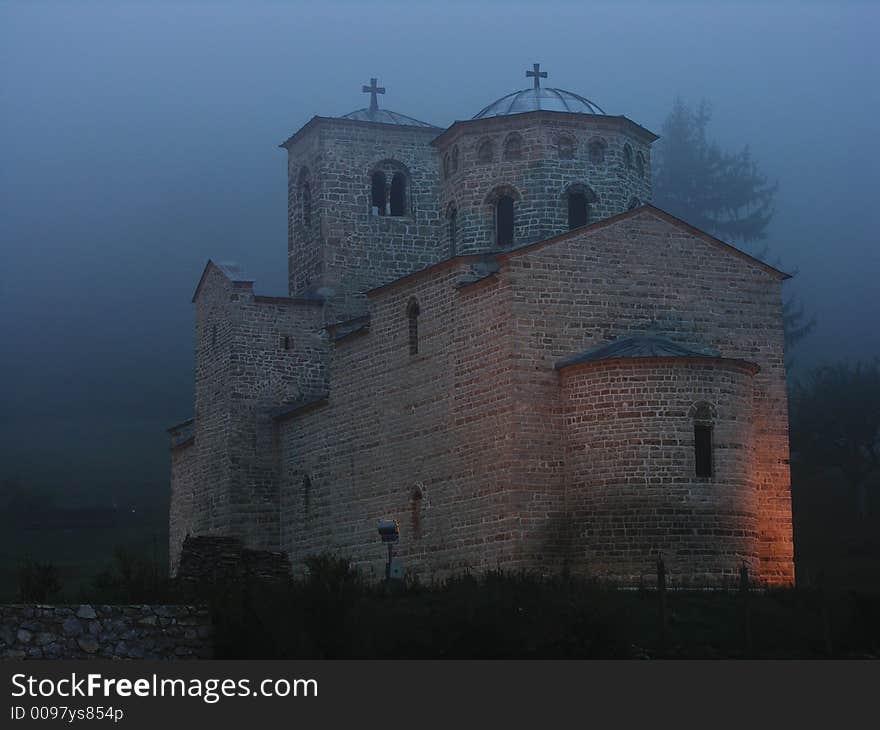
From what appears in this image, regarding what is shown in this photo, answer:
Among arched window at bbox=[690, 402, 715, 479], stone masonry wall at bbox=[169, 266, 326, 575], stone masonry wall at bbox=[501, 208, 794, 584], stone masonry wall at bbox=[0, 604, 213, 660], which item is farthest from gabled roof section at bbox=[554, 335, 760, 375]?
stone masonry wall at bbox=[169, 266, 326, 575]

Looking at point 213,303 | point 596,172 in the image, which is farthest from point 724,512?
point 213,303

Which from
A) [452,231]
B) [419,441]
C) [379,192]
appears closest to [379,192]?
[379,192]

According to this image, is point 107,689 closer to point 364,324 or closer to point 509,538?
point 509,538

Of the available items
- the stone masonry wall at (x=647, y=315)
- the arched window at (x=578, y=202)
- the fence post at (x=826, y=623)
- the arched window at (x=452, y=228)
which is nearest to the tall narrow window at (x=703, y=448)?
the stone masonry wall at (x=647, y=315)

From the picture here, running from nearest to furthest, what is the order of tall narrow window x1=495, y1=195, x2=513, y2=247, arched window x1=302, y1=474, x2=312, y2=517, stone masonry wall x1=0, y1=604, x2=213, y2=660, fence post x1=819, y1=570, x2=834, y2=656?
stone masonry wall x1=0, y1=604, x2=213, y2=660
fence post x1=819, y1=570, x2=834, y2=656
tall narrow window x1=495, y1=195, x2=513, y2=247
arched window x1=302, y1=474, x2=312, y2=517

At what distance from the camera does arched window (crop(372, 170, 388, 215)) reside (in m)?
37.0

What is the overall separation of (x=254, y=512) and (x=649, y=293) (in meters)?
10.6

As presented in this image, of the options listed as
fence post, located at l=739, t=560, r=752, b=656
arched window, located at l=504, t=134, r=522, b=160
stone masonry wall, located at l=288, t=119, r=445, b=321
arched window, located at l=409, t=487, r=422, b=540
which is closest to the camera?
fence post, located at l=739, t=560, r=752, b=656

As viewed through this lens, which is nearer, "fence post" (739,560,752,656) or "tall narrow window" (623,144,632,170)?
"fence post" (739,560,752,656)

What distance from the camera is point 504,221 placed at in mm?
31766

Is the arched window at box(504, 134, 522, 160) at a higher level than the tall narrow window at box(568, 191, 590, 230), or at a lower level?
higher

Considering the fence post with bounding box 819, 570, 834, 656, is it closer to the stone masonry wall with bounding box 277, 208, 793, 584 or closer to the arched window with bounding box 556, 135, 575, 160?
the stone masonry wall with bounding box 277, 208, 793, 584

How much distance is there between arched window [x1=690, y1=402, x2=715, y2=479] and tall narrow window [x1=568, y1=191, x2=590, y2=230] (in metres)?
6.47

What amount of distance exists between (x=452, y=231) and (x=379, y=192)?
4.87 meters
